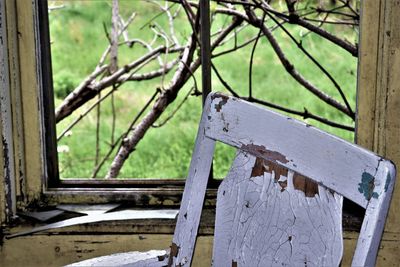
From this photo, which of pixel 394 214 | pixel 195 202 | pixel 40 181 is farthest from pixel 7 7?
pixel 394 214

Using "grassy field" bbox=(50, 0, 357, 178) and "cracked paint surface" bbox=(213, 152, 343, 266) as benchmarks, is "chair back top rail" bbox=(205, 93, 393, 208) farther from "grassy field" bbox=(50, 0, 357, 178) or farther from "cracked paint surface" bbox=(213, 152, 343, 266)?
"grassy field" bbox=(50, 0, 357, 178)

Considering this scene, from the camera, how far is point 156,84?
5359 mm

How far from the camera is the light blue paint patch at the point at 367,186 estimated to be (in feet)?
3.13

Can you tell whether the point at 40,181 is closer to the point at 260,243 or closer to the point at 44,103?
the point at 44,103

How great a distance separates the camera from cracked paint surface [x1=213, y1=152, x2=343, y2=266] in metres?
1.04

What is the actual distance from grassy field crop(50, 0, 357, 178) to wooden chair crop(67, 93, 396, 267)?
3285 millimetres

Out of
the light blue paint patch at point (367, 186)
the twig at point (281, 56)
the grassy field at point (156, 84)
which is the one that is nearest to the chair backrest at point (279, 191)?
the light blue paint patch at point (367, 186)

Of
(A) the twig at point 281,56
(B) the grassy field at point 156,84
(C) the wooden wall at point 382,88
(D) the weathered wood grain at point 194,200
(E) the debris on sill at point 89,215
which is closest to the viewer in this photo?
(D) the weathered wood grain at point 194,200

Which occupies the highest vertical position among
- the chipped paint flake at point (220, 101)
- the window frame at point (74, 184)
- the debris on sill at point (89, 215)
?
the chipped paint flake at point (220, 101)

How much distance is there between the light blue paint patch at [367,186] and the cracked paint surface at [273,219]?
74 millimetres

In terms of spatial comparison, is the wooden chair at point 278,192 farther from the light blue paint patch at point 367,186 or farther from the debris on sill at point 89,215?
the debris on sill at point 89,215

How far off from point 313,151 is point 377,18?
65 cm

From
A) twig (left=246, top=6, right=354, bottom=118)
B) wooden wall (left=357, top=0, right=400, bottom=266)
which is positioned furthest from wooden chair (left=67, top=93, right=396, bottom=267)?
twig (left=246, top=6, right=354, bottom=118)

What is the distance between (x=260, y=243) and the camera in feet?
3.71
